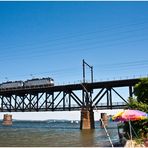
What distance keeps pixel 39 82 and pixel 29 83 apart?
12.3 feet

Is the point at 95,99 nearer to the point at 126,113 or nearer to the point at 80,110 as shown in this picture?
the point at 80,110

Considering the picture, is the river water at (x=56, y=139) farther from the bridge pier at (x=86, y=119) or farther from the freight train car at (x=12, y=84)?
the freight train car at (x=12, y=84)

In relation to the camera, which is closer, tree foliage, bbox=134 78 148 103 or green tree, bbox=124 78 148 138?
green tree, bbox=124 78 148 138

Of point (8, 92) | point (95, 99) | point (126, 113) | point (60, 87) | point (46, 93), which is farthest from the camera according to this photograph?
point (8, 92)

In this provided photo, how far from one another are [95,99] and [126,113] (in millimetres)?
51268

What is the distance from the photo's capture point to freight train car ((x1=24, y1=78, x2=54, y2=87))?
83.2m

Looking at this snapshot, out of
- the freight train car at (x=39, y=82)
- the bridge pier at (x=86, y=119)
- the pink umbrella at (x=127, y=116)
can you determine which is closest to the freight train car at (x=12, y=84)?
the freight train car at (x=39, y=82)

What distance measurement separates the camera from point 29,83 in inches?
3438

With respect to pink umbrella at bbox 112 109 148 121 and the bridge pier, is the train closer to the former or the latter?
the bridge pier

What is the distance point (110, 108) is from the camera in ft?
236

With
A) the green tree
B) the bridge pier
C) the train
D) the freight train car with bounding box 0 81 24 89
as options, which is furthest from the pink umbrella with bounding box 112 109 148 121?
the freight train car with bounding box 0 81 24 89

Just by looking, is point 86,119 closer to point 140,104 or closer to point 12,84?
point 12,84

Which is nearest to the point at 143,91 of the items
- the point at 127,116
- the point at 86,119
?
the point at 127,116

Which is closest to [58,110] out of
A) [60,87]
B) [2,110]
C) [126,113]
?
[60,87]
